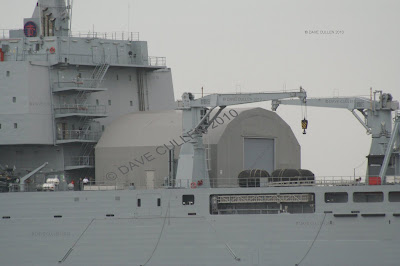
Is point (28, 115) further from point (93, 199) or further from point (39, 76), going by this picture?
point (93, 199)

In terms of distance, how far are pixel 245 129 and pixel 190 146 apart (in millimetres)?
3228

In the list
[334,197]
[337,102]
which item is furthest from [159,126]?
[334,197]

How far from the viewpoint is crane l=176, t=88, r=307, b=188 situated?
40375 mm

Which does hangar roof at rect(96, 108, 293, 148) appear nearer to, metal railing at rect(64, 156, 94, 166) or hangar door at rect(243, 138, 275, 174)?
hangar door at rect(243, 138, 275, 174)

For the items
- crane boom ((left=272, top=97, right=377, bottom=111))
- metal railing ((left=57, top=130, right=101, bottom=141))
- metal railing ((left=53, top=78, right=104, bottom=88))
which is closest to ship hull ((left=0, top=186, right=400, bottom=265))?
crane boom ((left=272, top=97, right=377, bottom=111))

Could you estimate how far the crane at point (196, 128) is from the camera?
4038 cm

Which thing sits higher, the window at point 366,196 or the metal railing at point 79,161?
the metal railing at point 79,161

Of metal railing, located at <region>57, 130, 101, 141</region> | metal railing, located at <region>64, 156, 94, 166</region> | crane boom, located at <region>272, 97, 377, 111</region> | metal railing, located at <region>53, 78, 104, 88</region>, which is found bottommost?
metal railing, located at <region>64, 156, 94, 166</region>

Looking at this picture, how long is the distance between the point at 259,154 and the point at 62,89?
32.3 ft

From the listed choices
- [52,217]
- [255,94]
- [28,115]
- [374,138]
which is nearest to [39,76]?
[28,115]

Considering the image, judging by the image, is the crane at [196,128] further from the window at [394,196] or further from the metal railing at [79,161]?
the window at [394,196]

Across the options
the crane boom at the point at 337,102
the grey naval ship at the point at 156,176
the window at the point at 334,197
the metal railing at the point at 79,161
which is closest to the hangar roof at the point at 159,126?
the grey naval ship at the point at 156,176

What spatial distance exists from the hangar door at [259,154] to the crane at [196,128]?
9.15 ft

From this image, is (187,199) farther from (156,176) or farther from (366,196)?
(366,196)
